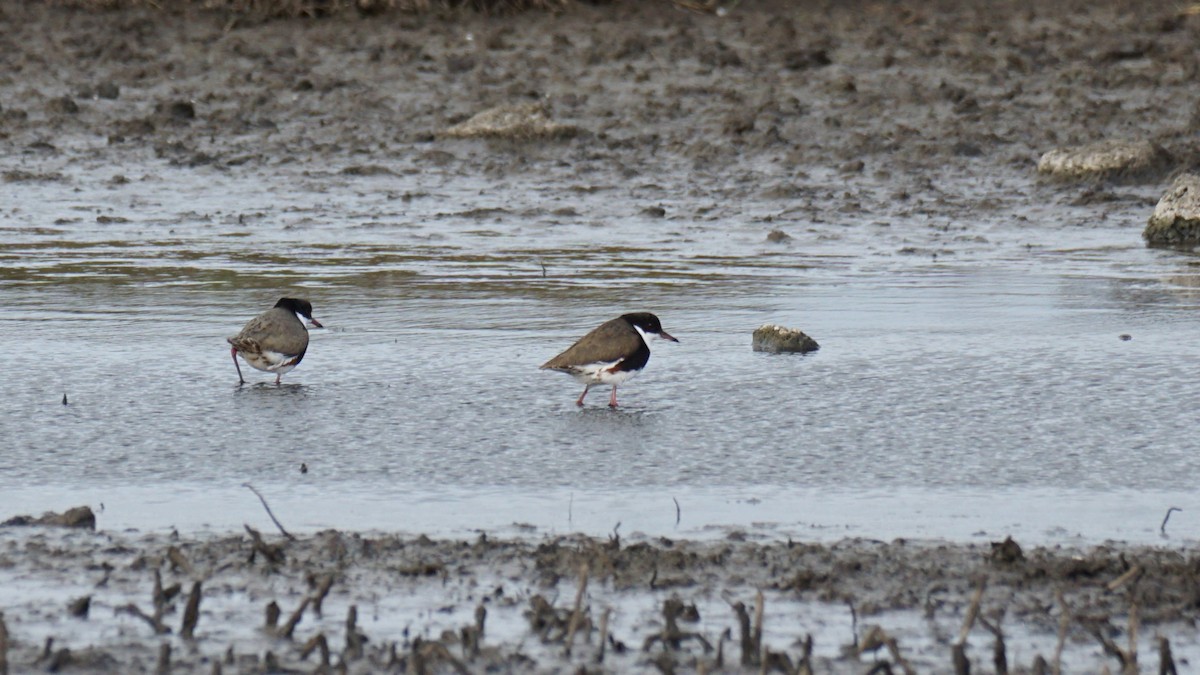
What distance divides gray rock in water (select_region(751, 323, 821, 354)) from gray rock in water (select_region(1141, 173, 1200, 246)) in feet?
15.9

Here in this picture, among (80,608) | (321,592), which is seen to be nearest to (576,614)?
(321,592)

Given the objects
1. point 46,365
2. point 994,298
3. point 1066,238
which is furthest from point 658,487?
point 1066,238

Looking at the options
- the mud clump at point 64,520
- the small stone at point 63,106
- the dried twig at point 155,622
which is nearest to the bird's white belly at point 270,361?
the mud clump at point 64,520

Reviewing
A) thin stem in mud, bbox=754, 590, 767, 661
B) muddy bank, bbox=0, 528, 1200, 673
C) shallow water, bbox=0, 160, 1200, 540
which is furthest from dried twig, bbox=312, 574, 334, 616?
thin stem in mud, bbox=754, 590, 767, 661

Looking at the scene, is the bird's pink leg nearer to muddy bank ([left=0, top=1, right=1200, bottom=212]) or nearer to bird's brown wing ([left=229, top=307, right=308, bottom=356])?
bird's brown wing ([left=229, top=307, right=308, bottom=356])

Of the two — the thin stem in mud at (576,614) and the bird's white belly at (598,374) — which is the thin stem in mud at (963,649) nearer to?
the thin stem in mud at (576,614)

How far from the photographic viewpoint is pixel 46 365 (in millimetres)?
10047

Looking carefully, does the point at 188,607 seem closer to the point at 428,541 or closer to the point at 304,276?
the point at 428,541

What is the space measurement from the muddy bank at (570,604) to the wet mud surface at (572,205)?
0.05 feet

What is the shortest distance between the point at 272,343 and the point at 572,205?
6.98m

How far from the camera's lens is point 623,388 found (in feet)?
32.8

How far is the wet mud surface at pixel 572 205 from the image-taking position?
19.0ft

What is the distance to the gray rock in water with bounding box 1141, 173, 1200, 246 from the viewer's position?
14.3 m

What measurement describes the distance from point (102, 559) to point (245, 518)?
0.74 m
